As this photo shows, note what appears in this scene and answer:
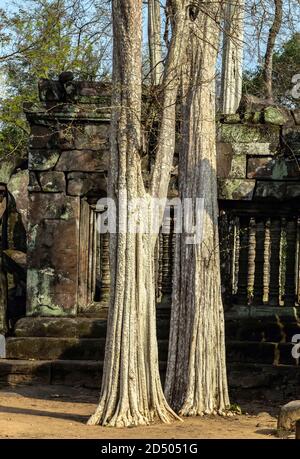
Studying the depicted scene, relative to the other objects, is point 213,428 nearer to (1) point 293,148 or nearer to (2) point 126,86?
(2) point 126,86

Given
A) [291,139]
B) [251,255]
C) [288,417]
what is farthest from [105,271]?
[288,417]

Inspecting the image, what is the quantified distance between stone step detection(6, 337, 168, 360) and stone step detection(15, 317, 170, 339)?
0.27 feet

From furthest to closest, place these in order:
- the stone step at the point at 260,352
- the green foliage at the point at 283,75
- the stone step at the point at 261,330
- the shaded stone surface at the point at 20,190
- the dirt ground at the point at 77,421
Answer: the green foliage at the point at 283,75, the shaded stone surface at the point at 20,190, the stone step at the point at 261,330, the stone step at the point at 260,352, the dirt ground at the point at 77,421

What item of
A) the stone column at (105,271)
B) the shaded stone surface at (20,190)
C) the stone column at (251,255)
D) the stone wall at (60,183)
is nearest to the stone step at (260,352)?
the stone column at (251,255)

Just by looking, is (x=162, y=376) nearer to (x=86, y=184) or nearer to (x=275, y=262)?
(x=275, y=262)

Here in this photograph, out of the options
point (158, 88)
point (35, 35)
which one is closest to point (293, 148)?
point (158, 88)

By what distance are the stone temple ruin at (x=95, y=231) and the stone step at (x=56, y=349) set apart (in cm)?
1

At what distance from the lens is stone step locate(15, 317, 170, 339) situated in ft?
38.5

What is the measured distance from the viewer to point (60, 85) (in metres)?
12.0

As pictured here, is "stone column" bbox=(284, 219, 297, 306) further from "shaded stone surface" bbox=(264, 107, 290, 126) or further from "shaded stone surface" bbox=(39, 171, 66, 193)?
"shaded stone surface" bbox=(39, 171, 66, 193)

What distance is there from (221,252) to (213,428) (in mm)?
3161

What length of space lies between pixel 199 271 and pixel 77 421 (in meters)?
1.89

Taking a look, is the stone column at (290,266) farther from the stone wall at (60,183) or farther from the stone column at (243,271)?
the stone wall at (60,183)

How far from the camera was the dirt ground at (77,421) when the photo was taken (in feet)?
28.0
